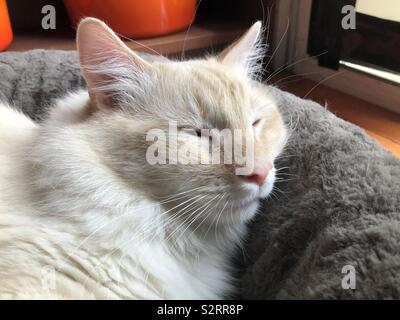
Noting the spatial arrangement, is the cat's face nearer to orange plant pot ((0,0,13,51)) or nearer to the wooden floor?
the wooden floor

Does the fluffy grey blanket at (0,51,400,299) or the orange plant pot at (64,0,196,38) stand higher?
the orange plant pot at (64,0,196,38)

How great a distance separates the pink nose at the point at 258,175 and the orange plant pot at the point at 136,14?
4.31 feet

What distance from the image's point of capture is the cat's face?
931 millimetres

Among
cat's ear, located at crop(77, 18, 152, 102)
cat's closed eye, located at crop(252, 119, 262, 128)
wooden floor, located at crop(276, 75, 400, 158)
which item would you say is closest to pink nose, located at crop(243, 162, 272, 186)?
cat's closed eye, located at crop(252, 119, 262, 128)

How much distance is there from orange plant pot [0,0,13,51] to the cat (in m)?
1.05

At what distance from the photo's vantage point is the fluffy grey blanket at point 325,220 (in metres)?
0.86

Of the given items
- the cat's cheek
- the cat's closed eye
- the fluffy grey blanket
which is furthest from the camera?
the cat's closed eye

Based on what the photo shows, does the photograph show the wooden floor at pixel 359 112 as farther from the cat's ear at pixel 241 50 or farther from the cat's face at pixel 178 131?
the cat's face at pixel 178 131

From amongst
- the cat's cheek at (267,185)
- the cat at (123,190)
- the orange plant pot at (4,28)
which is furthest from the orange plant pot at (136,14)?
the cat's cheek at (267,185)

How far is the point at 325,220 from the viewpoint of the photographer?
1044 millimetres

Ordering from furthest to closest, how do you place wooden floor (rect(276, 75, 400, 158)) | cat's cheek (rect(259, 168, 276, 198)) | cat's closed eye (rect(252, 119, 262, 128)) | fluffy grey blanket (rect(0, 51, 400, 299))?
wooden floor (rect(276, 75, 400, 158)) < cat's closed eye (rect(252, 119, 262, 128)) < cat's cheek (rect(259, 168, 276, 198)) < fluffy grey blanket (rect(0, 51, 400, 299))

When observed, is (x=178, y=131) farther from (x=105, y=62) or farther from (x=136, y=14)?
(x=136, y=14)

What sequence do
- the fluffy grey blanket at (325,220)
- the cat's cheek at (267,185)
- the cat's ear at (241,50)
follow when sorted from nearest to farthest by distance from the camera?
the fluffy grey blanket at (325,220) → the cat's cheek at (267,185) → the cat's ear at (241,50)

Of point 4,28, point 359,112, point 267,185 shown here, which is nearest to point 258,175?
point 267,185
